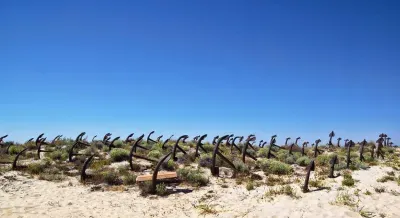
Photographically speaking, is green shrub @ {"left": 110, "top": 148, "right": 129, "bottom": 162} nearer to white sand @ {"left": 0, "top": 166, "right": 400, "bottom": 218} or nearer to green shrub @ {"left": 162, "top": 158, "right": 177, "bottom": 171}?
green shrub @ {"left": 162, "top": 158, "right": 177, "bottom": 171}

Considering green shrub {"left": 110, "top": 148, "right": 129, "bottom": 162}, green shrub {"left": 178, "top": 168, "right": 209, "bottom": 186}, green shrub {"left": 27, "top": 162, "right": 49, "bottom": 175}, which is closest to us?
green shrub {"left": 178, "top": 168, "right": 209, "bottom": 186}

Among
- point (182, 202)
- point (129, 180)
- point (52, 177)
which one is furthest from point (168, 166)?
point (52, 177)

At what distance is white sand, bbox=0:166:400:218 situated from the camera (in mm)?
8625

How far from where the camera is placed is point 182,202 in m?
10.2

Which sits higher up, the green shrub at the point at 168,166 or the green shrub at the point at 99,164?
the green shrub at the point at 168,166

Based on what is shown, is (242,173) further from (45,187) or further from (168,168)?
(45,187)

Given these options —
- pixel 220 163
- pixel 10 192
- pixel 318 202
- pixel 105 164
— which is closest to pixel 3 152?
pixel 105 164

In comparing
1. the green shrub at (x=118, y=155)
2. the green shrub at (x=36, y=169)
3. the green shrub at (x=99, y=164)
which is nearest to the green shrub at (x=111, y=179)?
the green shrub at (x=99, y=164)

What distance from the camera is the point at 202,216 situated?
8797 millimetres

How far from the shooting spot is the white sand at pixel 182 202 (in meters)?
8.62

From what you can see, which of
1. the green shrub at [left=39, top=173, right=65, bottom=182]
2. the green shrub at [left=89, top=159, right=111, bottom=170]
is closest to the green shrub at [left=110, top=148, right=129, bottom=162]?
the green shrub at [left=89, top=159, right=111, bottom=170]

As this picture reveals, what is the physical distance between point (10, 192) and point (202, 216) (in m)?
7.82

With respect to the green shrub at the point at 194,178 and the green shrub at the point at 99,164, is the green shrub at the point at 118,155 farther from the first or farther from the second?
the green shrub at the point at 194,178

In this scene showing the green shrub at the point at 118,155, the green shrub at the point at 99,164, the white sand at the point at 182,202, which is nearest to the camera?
the white sand at the point at 182,202
